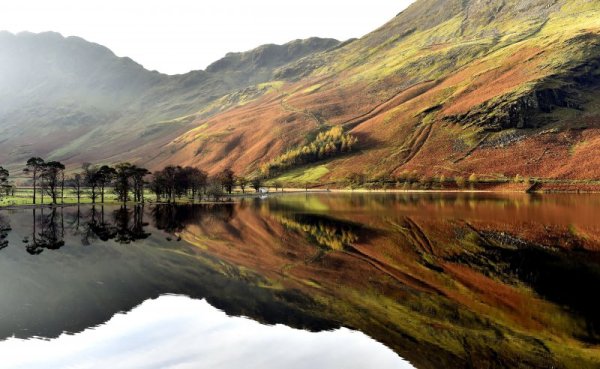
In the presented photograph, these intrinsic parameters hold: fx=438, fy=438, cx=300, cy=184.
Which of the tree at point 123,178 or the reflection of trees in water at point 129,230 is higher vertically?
the tree at point 123,178

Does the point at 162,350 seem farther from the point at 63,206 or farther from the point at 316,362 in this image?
the point at 63,206

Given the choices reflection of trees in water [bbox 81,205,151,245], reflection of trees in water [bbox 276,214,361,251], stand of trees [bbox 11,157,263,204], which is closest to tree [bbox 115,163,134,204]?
stand of trees [bbox 11,157,263,204]

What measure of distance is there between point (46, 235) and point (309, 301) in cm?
5131

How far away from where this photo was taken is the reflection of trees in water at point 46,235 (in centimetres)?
5359

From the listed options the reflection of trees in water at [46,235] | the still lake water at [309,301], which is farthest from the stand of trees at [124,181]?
the still lake water at [309,301]

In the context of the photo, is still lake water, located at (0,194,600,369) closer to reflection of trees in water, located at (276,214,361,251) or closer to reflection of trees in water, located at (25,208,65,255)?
reflection of trees in water, located at (276,214,361,251)

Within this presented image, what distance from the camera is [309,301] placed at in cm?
2975

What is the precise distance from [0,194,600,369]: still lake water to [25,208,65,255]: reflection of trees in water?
0.84 metres

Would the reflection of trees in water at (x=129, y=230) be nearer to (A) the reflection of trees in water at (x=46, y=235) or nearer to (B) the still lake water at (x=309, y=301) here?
(B) the still lake water at (x=309, y=301)

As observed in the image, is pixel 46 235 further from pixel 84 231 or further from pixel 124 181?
pixel 124 181

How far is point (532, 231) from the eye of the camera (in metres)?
56.2

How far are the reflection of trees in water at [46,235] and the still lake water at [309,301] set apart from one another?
2.74 ft

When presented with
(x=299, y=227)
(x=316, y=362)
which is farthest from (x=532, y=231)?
(x=316, y=362)

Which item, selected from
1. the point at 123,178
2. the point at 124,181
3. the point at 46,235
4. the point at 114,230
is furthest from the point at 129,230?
the point at 123,178
